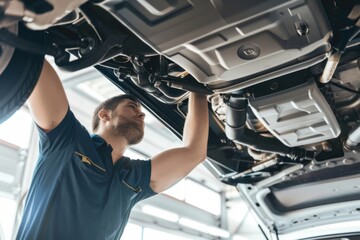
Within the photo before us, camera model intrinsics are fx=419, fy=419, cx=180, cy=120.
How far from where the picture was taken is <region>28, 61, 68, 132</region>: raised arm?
1.47 meters

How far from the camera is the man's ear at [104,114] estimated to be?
7.39 feet

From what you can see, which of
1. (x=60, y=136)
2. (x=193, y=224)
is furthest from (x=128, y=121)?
(x=193, y=224)

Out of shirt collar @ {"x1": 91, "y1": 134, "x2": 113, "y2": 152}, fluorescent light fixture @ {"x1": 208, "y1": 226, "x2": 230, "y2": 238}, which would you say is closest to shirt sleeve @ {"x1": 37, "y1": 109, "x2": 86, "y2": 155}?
shirt collar @ {"x1": 91, "y1": 134, "x2": 113, "y2": 152}

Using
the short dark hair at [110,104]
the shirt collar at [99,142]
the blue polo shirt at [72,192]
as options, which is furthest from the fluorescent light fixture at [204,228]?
the blue polo shirt at [72,192]

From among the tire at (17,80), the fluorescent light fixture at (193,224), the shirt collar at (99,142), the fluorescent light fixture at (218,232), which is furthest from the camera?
the fluorescent light fixture at (218,232)

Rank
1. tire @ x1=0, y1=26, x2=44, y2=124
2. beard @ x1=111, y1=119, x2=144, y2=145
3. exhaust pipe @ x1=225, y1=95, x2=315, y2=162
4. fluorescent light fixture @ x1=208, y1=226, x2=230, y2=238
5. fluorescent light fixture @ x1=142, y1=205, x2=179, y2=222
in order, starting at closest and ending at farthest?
1. tire @ x1=0, y1=26, x2=44, y2=124
2. exhaust pipe @ x1=225, y1=95, x2=315, y2=162
3. beard @ x1=111, y1=119, x2=144, y2=145
4. fluorescent light fixture @ x1=142, y1=205, x2=179, y2=222
5. fluorescent light fixture @ x1=208, y1=226, x2=230, y2=238

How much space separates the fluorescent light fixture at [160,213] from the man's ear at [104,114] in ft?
12.0

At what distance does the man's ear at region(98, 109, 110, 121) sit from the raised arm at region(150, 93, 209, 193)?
0.35 metres

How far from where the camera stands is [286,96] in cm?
170

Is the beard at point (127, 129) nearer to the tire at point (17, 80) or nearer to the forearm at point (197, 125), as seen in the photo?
the forearm at point (197, 125)

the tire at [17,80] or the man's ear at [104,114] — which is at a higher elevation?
the man's ear at [104,114]

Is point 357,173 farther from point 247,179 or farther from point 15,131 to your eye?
point 15,131

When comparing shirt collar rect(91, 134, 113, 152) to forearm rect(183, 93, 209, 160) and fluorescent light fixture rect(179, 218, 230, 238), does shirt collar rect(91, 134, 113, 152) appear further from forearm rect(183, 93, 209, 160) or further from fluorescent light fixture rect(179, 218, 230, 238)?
fluorescent light fixture rect(179, 218, 230, 238)

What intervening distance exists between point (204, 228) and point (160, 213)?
1417 millimetres
